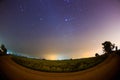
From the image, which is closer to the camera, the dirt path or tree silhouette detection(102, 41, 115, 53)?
the dirt path

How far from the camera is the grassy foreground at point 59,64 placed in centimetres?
590

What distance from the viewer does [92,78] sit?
5590 millimetres

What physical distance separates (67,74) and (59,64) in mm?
495

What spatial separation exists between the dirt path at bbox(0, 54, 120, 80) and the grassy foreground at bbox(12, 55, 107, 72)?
159 millimetres

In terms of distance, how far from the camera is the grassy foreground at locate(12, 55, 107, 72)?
19.4 feet

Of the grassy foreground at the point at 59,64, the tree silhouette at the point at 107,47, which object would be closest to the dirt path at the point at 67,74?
the grassy foreground at the point at 59,64

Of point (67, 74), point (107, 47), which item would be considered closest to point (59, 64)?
point (67, 74)

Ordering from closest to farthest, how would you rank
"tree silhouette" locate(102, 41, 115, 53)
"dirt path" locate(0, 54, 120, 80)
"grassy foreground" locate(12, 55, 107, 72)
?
"dirt path" locate(0, 54, 120, 80) < "grassy foreground" locate(12, 55, 107, 72) < "tree silhouette" locate(102, 41, 115, 53)

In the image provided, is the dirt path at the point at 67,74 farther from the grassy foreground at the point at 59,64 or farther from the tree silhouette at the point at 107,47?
the tree silhouette at the point at 107,47

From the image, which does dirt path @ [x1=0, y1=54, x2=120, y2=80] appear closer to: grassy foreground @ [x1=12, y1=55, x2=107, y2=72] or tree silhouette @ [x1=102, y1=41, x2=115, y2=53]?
grassy foreground @ [x1=12, y1=55, x2=107, y2=72]

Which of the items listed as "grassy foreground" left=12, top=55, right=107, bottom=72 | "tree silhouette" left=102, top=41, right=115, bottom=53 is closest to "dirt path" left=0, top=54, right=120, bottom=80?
"grassy foreground" left=12, top=55, right=107, bottom=72

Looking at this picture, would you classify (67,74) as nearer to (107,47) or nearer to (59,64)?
(59,64)

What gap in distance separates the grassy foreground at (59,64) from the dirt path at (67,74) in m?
0.16

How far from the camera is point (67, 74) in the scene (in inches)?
227
